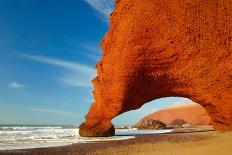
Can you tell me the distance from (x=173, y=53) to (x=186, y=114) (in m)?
90.0

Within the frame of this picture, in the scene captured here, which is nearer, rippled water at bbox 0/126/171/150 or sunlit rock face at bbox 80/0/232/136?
rippled water at bbox 0/126/171/150

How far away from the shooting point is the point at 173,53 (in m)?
20.5

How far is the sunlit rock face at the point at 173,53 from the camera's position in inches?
751

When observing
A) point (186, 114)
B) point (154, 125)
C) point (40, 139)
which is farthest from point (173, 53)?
point (186, 114)

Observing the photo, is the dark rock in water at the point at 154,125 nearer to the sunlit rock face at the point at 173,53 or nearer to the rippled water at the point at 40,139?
the rippled water at the point at 40,139

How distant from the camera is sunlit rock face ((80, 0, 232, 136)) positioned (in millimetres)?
19078

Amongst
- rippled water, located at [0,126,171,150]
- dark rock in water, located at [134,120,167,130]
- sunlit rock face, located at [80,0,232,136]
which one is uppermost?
sunlit rock face, located at [80,0,232,136]

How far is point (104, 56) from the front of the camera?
2595 cm

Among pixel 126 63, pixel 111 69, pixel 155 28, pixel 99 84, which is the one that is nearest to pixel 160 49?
pixel 155 28

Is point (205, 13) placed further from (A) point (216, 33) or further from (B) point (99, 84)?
(B) point (99, 84)

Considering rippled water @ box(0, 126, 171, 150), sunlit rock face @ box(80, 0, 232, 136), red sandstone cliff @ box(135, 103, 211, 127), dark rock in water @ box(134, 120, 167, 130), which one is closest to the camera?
rippled water @ box(0, 126, 171, 150)

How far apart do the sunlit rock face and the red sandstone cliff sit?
63879mm

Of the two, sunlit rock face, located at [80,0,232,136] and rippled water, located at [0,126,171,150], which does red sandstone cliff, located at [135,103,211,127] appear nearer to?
rippled water, located at [0,126,171,150]

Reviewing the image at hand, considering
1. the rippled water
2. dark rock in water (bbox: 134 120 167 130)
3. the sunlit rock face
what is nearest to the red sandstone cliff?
dark rock in water (bbox: 134 120 167 130)
